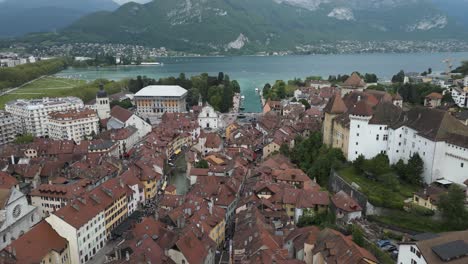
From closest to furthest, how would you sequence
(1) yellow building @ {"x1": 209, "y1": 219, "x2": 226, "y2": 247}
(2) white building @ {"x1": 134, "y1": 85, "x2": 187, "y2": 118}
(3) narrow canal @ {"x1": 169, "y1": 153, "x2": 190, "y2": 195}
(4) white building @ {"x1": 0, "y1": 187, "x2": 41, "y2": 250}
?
(1) yellow building @ {"x1": 209, "y1": 219, "x2": 226, "y2": 247} < (4) white building @ {"x1": 0, "y1": 187, "x2": 41, "y2": 250} < (3) narrow canal @ {"x1": 169, "y1": 153, "x2": 190, "y2": 195} < (2) white building @ {"x1": 134, "y1": 85, "x2": 187, "y2": 118}

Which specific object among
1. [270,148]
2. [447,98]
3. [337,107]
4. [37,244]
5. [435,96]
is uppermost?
[337,107]

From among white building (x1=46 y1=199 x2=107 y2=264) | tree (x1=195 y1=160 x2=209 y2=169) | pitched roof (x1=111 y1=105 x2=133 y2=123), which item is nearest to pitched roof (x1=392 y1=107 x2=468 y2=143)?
tree (x1=195 y1=160 x2=209 y2=169)

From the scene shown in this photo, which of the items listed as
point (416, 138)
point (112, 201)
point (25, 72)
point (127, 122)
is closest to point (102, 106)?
point (127, 122)

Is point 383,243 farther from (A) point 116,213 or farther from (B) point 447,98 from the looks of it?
(B) point 447,98

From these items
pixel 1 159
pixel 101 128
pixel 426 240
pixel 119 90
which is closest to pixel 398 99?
pixel 426 240

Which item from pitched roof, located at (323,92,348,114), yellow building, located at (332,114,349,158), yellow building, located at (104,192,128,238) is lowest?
yellow building, located at (104,192,128,238)

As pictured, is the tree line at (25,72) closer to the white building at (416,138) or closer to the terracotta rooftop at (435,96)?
the white building at (416,138)

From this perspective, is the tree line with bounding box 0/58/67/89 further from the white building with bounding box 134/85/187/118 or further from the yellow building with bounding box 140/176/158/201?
the yellow building with bounding box 140/176/158/201
